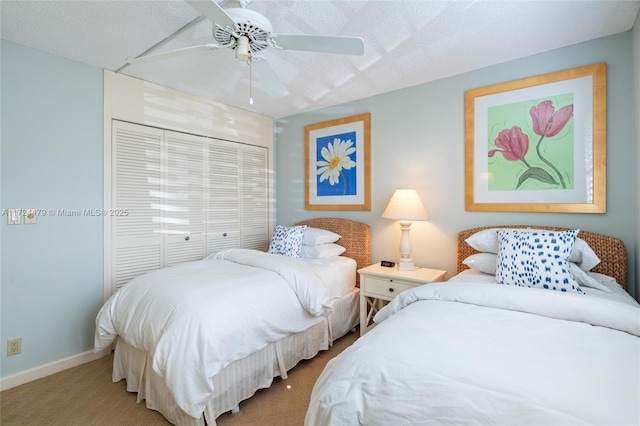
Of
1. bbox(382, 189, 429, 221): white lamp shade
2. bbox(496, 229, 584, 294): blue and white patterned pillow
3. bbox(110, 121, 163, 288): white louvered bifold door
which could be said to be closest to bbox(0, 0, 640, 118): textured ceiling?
bbox(110, 121, 163, 288): white louvered bifold door

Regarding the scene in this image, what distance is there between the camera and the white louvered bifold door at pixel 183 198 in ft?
9.73

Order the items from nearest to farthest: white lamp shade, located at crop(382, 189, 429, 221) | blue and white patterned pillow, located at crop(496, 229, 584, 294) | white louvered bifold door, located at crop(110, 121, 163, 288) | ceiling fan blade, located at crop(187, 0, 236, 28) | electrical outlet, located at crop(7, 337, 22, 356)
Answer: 1. ceiling fan blade, located at crop(187, 0, 236, 28)
2. blue and white patterned pillow, located at crop(496, 229, 584, 294)
3. electrical outlet, located at crop(7, 337, 22, 356)
4. white lamp shade, located at crop(382, 189, 429, 221)
5. white louvered bifold door, located at crop(110, 121, 163, 288)

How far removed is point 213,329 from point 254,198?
2316 mm

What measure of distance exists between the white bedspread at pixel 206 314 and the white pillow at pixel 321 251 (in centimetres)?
54

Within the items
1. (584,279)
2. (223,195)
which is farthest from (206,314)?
(584,279)

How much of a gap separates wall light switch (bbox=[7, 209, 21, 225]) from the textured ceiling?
1215mm

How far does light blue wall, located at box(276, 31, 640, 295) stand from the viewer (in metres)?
1.96

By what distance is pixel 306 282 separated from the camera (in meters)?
2.20

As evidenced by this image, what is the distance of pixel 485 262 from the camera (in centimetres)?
211

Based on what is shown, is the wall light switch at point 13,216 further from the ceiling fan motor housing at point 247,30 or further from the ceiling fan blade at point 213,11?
the ceiling fan blade at point 213,11

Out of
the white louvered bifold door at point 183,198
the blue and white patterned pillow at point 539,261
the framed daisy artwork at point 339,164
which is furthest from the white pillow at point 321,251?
the blue and white patterned pillow at point 539,261

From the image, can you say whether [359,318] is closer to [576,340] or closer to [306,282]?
[306,282]

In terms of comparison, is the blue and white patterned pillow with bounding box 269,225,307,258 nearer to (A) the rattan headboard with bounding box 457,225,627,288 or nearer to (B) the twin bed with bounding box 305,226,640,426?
(B) the twin bed with bounding box 305,226,640,426

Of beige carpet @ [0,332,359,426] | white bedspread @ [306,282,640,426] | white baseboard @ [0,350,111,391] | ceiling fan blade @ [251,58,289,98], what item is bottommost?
beige carpet @ [0,332,359,426]
